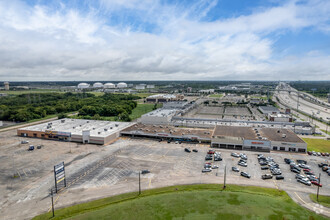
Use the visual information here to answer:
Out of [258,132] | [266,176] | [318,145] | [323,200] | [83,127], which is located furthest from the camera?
[83,127]

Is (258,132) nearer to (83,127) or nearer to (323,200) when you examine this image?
(323,200)

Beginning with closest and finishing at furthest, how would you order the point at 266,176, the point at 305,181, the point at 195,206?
the point at 195,206
the point at 305,181
the point at 266,176

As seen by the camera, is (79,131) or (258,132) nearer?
(258,132)

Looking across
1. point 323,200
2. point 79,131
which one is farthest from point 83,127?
point 323,200

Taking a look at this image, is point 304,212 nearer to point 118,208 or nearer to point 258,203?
point 258,203

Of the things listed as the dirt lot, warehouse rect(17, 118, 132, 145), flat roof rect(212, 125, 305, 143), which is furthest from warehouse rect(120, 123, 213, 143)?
warehouse rect(17, 118, 132, 145)

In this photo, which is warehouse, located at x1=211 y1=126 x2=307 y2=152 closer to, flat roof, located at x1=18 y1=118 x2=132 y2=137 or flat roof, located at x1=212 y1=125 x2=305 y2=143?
flat roof, located at x1=212 y1=125 x2=305 y2=143

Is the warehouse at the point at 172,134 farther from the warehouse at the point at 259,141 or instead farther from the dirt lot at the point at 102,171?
the warehouse at the point at 259,141
